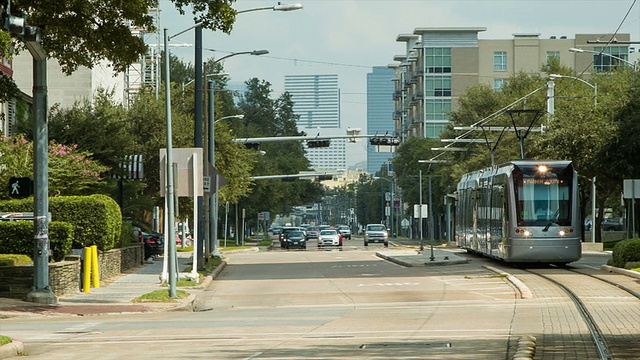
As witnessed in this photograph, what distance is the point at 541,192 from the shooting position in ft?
127

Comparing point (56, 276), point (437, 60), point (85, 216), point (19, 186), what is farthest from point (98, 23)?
point (437, 60)

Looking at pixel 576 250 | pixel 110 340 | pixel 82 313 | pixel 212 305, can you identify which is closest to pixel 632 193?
pixel 576 250

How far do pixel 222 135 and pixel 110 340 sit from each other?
4541 cm

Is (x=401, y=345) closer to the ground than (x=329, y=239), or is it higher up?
higher up

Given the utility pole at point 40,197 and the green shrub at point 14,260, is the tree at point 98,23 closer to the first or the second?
the utility pole at point 40,197

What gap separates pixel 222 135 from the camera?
6372 cm

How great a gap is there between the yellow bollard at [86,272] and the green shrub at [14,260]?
4.60 ft

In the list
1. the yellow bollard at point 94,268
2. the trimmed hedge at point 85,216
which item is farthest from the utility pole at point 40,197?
the trimmed hedge at point 85,216

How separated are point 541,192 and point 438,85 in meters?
109

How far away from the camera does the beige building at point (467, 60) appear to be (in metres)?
138

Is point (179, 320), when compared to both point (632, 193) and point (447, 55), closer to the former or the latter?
point (632, 193)

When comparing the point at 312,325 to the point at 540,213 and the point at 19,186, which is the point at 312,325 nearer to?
the point at 19,186

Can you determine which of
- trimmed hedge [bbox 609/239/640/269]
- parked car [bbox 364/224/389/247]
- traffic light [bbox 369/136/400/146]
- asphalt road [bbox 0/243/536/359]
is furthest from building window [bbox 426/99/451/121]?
asphalt road [bbox 0/243/536/359]

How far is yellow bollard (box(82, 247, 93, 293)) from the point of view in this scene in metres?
30.9
